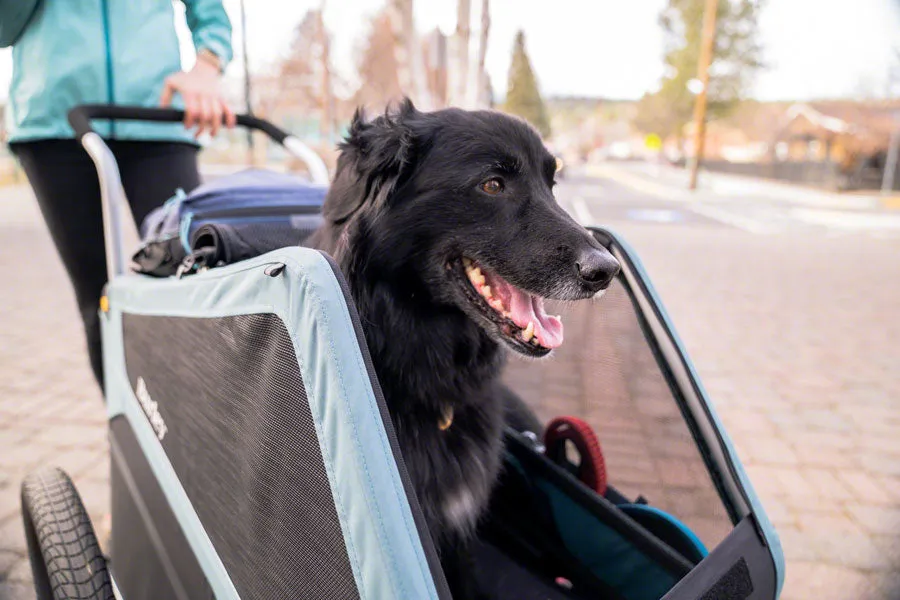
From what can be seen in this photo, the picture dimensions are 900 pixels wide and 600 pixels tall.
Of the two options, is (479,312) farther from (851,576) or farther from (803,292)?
(803,292)

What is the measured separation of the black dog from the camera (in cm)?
144

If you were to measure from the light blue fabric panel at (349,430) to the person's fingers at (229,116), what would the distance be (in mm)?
1226

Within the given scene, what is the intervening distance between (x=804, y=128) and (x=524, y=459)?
42217 millimetres

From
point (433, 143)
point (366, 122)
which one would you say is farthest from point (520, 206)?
point (366, 122)

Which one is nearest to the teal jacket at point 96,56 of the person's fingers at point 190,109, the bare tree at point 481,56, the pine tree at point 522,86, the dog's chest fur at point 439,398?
the person's fingers at point 190,109

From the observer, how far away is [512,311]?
1516 millimetres

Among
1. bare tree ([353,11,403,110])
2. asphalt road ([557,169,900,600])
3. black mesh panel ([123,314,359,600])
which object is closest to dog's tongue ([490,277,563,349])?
black mesh panel ([123,314,359,600])

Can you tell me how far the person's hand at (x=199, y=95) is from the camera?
1.82m

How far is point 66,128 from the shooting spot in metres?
1.81

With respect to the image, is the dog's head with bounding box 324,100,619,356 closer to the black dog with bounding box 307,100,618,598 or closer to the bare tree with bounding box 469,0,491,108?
the black dog with bounding box 307,100,618,598

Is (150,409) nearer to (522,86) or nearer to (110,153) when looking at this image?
(110,153)

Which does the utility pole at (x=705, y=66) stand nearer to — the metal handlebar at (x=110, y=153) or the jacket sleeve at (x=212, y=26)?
the jacket sleeve at (x=212, y=26)

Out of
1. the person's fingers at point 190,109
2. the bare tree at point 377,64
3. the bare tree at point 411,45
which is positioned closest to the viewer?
the person's fingers at point 190,109

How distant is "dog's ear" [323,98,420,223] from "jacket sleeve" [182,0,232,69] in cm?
74
